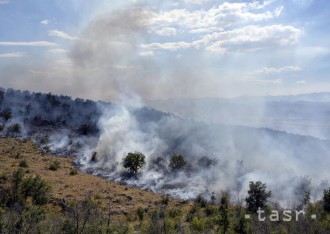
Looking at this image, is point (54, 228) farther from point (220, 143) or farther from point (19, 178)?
point (220, 143)

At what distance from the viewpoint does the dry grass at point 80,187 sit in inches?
1976

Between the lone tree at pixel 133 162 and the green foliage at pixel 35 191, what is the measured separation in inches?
867

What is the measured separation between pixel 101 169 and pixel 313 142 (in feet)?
297

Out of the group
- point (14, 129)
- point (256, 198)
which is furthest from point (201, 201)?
point (14, 129)

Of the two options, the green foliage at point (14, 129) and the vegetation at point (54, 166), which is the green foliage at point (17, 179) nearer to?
the vegetation at point (54, 166)

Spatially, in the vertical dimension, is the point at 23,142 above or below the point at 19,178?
above

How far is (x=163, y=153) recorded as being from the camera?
80500 mm

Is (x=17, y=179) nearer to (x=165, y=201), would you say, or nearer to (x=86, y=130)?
(x=165, y=201)

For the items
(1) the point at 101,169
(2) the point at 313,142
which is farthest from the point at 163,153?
(2) the point at 313,142

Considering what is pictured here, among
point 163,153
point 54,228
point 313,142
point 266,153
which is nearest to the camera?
point 54,228

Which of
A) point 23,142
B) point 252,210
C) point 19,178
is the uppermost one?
point 23,142

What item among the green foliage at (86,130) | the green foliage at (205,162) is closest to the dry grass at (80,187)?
the green foliage at (205,162)

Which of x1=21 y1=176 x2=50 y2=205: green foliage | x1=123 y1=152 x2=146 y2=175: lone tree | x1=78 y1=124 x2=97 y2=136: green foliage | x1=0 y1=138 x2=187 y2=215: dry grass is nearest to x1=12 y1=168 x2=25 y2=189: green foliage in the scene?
x1=21 y1=176 x2=50 y2=205: green foliage

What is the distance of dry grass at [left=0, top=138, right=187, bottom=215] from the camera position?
50.2 metres
